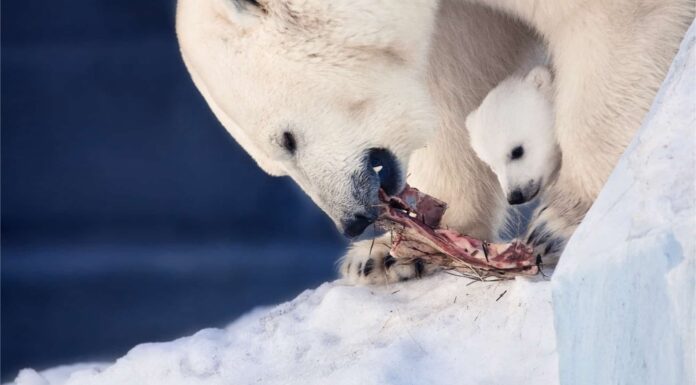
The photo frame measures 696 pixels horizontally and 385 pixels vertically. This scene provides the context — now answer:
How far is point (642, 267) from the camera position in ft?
5.37

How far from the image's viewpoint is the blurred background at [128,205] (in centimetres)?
526

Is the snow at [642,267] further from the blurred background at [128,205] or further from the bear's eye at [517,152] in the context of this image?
the blurred background at [128,205]

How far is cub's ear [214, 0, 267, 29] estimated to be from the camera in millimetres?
2447

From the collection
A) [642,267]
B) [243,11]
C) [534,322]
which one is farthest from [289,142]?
[642,267]

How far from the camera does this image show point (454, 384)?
2141mm

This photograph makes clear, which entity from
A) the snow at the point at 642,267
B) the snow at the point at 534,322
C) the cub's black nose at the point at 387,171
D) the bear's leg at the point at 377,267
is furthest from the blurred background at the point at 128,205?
the snow at the point at 642,267

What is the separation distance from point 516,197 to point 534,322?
0.70 meters

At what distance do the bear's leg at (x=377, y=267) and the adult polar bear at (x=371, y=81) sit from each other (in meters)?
0.28

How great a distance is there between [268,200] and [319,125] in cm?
276

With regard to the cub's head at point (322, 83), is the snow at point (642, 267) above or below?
below

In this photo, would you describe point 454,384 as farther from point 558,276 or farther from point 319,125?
point 319,125

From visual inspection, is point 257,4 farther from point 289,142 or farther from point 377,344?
point 377,344

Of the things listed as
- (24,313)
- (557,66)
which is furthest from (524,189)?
(24,313)

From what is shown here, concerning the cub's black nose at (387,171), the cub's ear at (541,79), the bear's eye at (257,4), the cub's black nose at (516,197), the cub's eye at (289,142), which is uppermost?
the bear's eye at (257,4)
